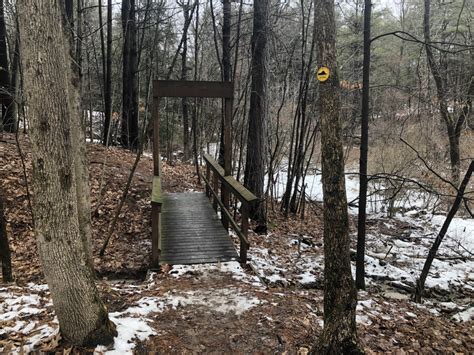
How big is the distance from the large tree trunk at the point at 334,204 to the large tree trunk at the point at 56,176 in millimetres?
2065

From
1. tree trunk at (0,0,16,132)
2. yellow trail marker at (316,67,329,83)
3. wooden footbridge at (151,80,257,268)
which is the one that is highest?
tree trunk at (0,0,16,132)

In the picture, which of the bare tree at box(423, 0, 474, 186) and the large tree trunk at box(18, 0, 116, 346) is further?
the bare tree at box(423, 0, 474, 186)

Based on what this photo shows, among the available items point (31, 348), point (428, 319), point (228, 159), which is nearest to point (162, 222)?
point (228, 159)

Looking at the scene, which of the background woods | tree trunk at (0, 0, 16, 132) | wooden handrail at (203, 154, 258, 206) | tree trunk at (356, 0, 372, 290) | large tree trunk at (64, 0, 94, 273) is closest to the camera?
the background woods

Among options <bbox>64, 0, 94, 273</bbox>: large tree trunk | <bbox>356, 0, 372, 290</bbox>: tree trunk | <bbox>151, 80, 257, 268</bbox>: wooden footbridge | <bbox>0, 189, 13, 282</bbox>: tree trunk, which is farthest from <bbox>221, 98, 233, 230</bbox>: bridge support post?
<bbox>0, 189, 13, 282</bbox>: tree trunk

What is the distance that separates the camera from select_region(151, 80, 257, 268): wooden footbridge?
571 cm

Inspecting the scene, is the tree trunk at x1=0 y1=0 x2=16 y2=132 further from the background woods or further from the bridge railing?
the bridge railing

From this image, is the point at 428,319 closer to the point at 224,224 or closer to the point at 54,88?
the point at 224,224

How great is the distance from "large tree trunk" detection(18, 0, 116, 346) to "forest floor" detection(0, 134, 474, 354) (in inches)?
12.7

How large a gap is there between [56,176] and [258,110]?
6.03 m

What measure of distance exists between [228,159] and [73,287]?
4.69 m

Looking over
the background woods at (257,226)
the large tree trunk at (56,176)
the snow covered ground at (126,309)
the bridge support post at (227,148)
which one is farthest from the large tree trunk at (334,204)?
the bridge support post at (227,148)

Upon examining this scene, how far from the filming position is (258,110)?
26.8ft

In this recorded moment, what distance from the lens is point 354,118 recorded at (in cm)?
1223
